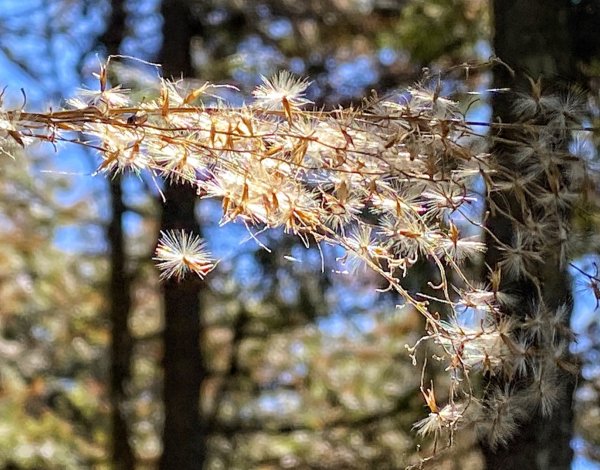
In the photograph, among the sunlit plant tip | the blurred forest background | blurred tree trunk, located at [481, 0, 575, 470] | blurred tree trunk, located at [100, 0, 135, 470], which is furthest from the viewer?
blurred tree trunk, located at [100, 0, 135, 470]

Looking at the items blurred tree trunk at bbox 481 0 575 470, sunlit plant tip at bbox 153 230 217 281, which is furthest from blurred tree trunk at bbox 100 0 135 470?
sunlit plant tip at bbox 153 230 217 281

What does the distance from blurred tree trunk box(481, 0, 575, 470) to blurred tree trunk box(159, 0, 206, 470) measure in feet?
3.70

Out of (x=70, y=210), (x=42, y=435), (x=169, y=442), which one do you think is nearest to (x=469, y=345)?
(x=169, y=442)

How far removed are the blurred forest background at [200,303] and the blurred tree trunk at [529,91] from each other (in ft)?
1.11

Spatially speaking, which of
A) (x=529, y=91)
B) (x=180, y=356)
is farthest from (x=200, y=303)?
(x=529, y=91)

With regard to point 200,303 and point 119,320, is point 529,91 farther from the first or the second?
point 119,320

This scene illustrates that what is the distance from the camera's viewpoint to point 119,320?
8.83 feet

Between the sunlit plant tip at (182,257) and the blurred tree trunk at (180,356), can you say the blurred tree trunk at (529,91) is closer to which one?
the sunlit plant tip at (182,257)

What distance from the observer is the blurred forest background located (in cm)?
224

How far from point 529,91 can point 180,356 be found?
1446 millimetres

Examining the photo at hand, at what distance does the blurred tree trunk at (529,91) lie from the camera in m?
1.17

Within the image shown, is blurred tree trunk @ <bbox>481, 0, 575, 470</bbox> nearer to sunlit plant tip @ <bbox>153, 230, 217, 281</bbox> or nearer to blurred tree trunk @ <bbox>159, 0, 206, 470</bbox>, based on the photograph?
sunlit plant tip @ <bbox>153, 230, 217, 281</bbox>

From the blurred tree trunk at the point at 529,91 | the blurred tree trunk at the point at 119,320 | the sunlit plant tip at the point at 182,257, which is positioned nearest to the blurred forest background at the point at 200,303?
the blurred tree trunk at the point at 119,320

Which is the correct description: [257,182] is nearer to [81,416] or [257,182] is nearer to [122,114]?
[122,114]
